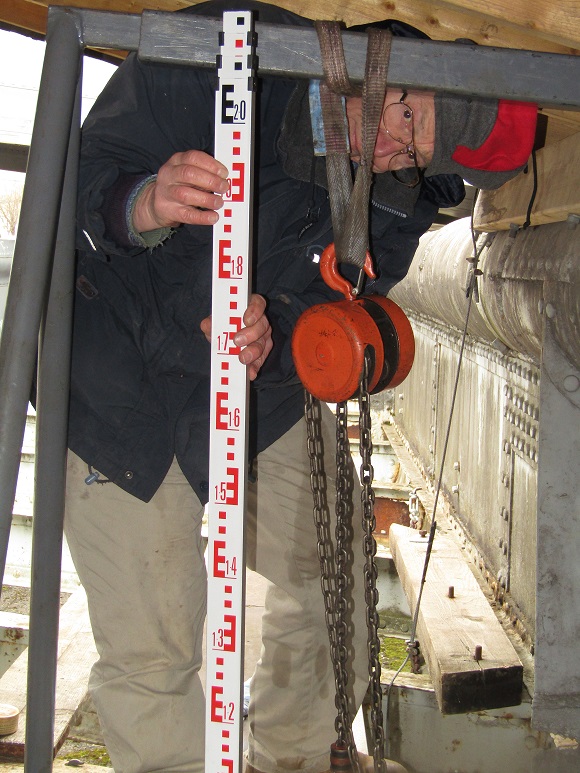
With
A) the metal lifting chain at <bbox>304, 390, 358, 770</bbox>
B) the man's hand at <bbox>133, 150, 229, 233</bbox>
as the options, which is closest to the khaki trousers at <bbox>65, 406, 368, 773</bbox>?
the metal lifting chain at <bbox>304, 390, 358, 770</bbox>

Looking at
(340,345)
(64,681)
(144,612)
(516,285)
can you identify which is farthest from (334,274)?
(64,681)

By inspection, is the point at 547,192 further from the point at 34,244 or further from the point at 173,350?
the point at 34,244

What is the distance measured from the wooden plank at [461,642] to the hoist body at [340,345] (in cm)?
203

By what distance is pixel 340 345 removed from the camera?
1746 mm

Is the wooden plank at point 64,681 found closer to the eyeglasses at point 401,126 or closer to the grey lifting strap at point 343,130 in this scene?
the grey lifting strap at point 343,130

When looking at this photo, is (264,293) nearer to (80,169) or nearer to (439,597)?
(80,169)

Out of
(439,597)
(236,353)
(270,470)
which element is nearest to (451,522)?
(439,597)

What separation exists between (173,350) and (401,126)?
0.80 meters

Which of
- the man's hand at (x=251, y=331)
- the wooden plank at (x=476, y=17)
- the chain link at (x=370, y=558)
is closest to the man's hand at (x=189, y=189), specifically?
the man's hand at (x=251, y=331)

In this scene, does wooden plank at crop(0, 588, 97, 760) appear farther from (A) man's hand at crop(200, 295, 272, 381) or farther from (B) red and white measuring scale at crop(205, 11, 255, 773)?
(A) man's hand at crop(200, 295, 272, 381)

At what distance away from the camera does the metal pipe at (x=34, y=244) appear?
142 cm

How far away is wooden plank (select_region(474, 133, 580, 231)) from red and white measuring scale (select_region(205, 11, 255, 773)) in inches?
51.5

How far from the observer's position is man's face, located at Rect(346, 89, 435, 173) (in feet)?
6.07

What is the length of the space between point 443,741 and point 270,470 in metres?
2.09
